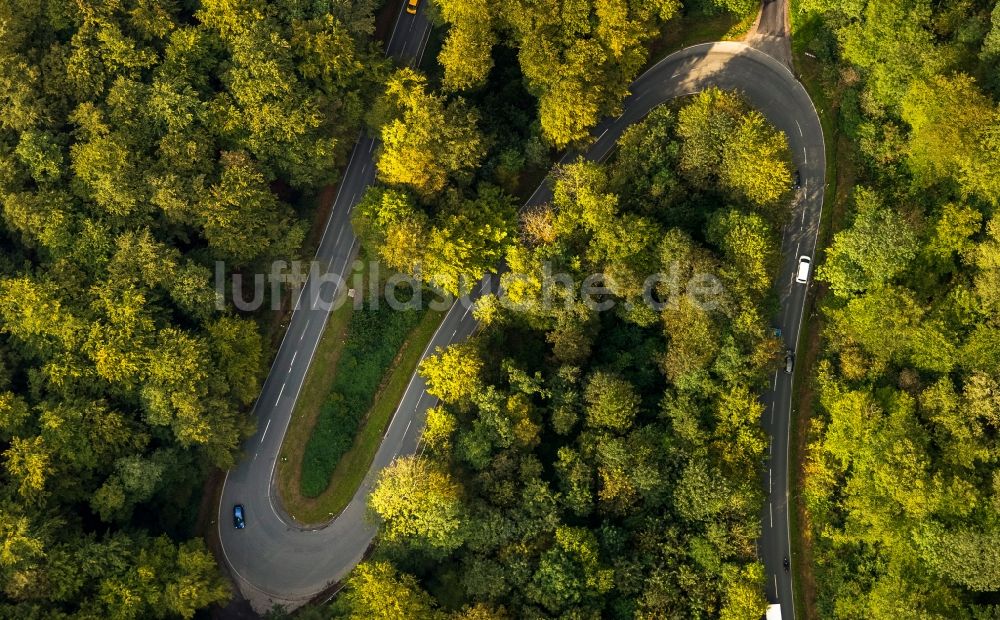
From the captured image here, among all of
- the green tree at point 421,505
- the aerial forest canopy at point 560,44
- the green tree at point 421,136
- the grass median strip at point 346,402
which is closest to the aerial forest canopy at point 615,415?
the green tree at point 421,505

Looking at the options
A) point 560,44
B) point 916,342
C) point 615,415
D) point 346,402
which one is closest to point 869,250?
point 916,342

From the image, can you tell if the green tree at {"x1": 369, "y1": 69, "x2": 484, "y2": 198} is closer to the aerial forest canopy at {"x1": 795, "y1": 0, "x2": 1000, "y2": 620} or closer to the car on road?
the car on road

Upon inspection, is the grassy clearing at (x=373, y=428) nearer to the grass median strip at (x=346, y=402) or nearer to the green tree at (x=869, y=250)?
the grass median strip at (x=346, y=402)

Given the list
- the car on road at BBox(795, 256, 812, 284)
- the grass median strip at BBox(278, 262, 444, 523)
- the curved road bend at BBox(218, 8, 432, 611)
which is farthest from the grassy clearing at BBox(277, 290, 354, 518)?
the car on road at BBox(795, 256, 812, 284)

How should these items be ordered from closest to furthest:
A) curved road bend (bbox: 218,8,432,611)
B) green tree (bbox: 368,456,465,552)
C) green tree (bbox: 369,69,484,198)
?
green tree (bbox: 368,456,465,552) < green tree (bbox: 369,69,484,198) < curved road bend (bbox: 218,8,432,611)

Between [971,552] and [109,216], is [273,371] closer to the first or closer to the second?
[109,216]

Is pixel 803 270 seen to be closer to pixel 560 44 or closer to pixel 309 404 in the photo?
pixel 560 44

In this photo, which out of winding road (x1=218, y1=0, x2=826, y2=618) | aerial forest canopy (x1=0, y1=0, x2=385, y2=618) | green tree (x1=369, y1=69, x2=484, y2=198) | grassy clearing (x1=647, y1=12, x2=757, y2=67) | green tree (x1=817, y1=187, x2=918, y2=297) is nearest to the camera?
aerial forest canopy (x1=0, y1=0, x2=385, y2=618)

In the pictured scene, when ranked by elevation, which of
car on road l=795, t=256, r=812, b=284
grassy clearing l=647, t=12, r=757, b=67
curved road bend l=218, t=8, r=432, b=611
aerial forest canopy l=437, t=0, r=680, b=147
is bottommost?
curved road bend l=218, t=8, r=432, b=611
